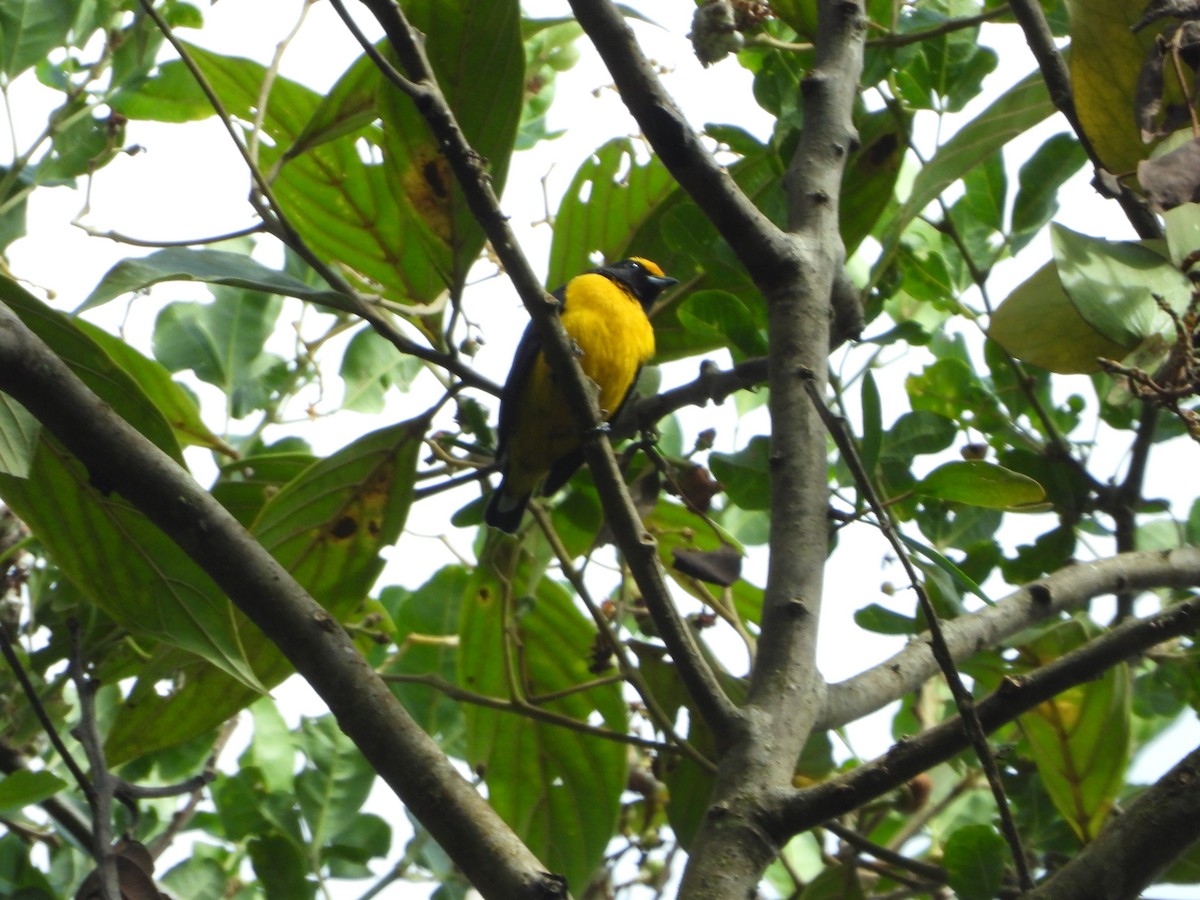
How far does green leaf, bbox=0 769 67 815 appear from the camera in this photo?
2.41 meters

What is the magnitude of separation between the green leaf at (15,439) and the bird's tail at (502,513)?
4.58ft

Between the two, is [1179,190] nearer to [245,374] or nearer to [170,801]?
[245,374]

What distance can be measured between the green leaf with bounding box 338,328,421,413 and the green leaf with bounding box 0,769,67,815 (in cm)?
154

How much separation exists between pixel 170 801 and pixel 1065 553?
2.56 m

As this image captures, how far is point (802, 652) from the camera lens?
1.69 meters

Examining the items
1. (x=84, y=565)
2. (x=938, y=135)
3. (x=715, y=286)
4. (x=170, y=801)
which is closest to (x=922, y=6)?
(x=938, y=135)

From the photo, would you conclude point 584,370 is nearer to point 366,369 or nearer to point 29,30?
point 366,369

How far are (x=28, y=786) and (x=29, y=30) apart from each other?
1.83 m

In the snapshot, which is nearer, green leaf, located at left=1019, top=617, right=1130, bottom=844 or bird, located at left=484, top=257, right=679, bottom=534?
green leaf, located at left=1019, top=617, right=1130, bottom=844

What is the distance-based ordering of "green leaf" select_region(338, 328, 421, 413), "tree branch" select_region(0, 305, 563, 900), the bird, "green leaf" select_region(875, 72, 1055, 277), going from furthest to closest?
1. the bird
2. "green leaf" select_region(338, 328, 421, 413)
3. "green leaf" select_region(875, 72, 1055, 277)
4. "tree branch" select_region(0, 305, 563, 900)

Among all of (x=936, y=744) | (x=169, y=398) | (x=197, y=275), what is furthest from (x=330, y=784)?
(x=936, y=744)

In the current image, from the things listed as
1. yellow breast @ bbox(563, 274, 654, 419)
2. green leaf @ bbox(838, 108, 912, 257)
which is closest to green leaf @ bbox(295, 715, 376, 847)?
yellow breast @ bbox(563, 274, 654, 419)

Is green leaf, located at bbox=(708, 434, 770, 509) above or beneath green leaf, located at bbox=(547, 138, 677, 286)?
beneath

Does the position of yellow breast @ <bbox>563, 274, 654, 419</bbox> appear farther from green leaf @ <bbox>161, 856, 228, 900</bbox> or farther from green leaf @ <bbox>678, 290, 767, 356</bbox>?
green leaf @ <bbox>161, 856, 228, 900</bbox>
